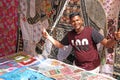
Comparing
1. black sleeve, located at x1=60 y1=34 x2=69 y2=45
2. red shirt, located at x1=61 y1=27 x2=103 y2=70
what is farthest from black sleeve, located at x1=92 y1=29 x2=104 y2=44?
black sleeve, located at x1=60 y1=34 x2=69 y2=45

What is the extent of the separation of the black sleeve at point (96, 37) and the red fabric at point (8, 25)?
1206mm

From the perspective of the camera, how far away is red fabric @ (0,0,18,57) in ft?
10.2

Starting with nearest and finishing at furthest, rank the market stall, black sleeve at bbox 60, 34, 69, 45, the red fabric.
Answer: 1. the market stall
2. black sleeve at bbox 60, 34, 69, 45
3. the red fabric

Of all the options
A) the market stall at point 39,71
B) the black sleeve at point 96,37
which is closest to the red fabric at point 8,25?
the market stall at point 39,71

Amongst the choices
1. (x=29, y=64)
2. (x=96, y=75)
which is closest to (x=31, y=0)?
(x=29, y=64)

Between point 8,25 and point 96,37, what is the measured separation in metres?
1.33

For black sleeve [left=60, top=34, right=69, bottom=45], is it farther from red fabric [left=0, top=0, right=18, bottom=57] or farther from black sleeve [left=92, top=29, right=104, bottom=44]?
red fabric [left=0, top=0, right=18, bottom=57]

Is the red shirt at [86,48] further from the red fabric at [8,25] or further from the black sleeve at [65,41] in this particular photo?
the red fabric at [8,25]

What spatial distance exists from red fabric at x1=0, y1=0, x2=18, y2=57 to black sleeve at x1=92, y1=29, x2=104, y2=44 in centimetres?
121

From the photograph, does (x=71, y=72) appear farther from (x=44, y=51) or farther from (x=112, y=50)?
(x=44, y=51)

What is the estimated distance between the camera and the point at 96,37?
89.7 inches

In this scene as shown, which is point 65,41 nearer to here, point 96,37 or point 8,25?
point 96,37

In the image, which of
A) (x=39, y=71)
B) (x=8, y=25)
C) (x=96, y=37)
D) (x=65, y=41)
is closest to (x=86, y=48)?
(x=96, y=37)

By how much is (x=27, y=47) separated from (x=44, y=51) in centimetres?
30
